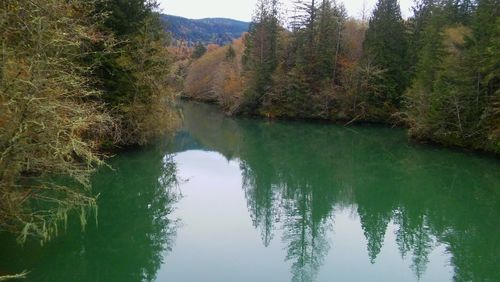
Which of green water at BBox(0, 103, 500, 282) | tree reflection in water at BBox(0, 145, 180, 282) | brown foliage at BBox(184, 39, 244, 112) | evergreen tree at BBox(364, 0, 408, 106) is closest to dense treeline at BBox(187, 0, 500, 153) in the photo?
evergreen tree at BBox(364, 0, 408, 106)

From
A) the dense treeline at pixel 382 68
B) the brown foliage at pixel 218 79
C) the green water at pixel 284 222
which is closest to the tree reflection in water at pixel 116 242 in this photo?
the green water at pixel 284 222

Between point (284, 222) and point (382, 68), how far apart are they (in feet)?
106

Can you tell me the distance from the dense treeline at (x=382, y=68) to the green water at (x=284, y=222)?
3.17 metres

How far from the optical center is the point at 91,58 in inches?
806

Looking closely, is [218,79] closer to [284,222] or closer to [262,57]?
[262,57]

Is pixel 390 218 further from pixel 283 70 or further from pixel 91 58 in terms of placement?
pixel 283 70

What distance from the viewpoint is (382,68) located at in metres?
43.4

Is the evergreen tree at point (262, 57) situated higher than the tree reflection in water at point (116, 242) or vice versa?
the evergreen tree at point (262, 57)

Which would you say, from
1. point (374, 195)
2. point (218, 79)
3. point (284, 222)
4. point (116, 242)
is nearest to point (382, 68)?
point (218, 79)

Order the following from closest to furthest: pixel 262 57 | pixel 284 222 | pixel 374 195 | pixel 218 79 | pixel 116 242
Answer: pixel 116 242 → pixel 284 222 → pixel 374 195 → pixel 262 57 → pixel 218 79

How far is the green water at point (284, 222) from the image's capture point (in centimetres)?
1055

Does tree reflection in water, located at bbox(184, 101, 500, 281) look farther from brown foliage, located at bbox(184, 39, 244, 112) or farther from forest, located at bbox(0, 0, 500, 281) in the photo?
brown foliage, located at bbox(184, 39, 244, 112)

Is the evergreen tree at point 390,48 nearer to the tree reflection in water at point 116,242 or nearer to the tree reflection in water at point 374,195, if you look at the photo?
the tree reflection in water at point 374,195

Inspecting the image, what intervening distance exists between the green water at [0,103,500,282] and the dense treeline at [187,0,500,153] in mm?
3170
